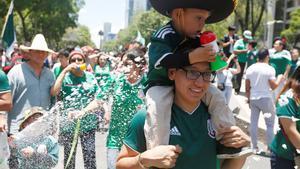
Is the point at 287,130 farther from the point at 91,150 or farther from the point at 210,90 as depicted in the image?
the point at 91,150

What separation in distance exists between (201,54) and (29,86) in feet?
12.0

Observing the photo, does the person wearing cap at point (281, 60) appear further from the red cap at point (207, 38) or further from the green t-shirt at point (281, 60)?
the red cap at point (207, 38)

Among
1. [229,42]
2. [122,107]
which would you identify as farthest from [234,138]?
[229,42]

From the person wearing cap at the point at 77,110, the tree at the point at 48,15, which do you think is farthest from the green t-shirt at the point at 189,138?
the tree at the point at 48,15

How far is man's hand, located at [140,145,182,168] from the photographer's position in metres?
2.19

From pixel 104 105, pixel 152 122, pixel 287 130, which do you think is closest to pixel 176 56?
pixel 152 122

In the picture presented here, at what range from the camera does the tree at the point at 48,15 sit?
37938 millimetres

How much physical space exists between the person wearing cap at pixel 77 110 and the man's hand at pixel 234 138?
3329mm

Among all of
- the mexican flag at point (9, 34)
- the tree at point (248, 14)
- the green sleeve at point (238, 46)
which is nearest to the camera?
the mexican flag at point (9, 34)

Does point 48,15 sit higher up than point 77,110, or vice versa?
point 48,15

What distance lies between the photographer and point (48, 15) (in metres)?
42.4

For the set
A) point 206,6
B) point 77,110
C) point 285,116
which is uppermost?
point 206,6

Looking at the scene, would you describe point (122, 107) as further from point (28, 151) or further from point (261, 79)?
point (261, 79)

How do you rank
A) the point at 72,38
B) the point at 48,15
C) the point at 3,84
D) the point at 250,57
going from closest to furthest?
1. the point at 3,84
2. the point at 250,57
3. the point at 48,15
4. the point at 72,38
